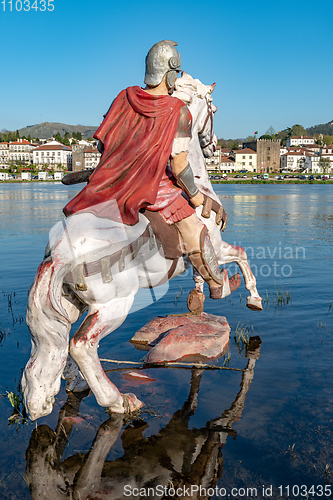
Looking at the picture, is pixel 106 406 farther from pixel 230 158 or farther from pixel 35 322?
pixel 230 158

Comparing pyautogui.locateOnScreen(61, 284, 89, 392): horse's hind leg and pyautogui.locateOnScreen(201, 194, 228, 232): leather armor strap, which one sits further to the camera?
pyautogui.locateOnScreen(201, 194, 228, 232): leather armor strap

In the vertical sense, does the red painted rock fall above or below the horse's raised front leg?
below

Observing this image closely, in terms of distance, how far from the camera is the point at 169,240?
4.42 metres

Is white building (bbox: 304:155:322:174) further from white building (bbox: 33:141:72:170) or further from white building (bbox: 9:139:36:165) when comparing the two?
white building (bbox: 9:139:36:165)

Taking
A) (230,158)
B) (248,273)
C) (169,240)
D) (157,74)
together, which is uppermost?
(230,158)

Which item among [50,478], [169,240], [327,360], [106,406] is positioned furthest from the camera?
[327,360]

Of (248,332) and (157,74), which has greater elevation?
(157,74)

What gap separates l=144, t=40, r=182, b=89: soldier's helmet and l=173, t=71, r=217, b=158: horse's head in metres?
1.15

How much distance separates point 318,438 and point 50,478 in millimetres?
2225

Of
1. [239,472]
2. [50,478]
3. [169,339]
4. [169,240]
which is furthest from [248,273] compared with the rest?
[50,478]

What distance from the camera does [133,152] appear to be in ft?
12.8

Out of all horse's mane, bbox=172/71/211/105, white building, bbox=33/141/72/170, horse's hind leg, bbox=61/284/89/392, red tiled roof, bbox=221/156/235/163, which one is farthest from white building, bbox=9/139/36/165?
horse's hind leg, bbox=61/284/89/392

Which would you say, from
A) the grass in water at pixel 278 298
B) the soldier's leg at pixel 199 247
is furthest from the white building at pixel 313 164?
the soldier's leg at pixel 199 247

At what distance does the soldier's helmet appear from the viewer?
4012 mm
